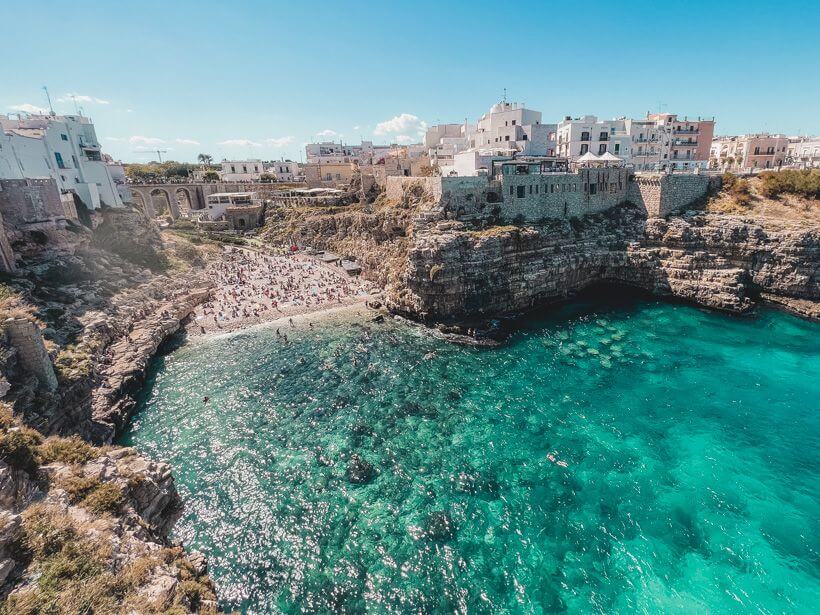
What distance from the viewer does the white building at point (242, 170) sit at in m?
105

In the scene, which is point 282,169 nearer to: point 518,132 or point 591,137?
point 518,132

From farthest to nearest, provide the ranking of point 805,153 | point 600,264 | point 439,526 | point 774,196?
point 805,153
point 600,264
point 774,196
point 439,526

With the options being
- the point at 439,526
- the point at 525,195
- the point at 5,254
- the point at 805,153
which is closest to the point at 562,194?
the point at 525,195

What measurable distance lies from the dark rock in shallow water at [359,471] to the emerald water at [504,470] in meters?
0.43

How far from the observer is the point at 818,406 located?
28.3m

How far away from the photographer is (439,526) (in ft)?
65.9

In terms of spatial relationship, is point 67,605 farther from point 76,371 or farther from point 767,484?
point 767,484

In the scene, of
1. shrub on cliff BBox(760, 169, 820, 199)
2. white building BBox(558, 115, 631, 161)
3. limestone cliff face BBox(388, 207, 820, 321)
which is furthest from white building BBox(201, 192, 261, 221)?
shrub on cliff BBox(760, 169, 820, 199)

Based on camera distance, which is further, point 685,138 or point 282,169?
point 282,169

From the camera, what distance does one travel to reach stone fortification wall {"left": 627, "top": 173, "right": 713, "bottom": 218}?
50219 millimetres

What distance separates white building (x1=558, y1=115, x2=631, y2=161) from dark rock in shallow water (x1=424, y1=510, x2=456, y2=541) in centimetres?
5911

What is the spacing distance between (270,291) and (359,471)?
3508 cm

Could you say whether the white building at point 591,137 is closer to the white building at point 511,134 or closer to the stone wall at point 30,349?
the white building at point 511,134

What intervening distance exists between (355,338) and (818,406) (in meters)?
37.9
